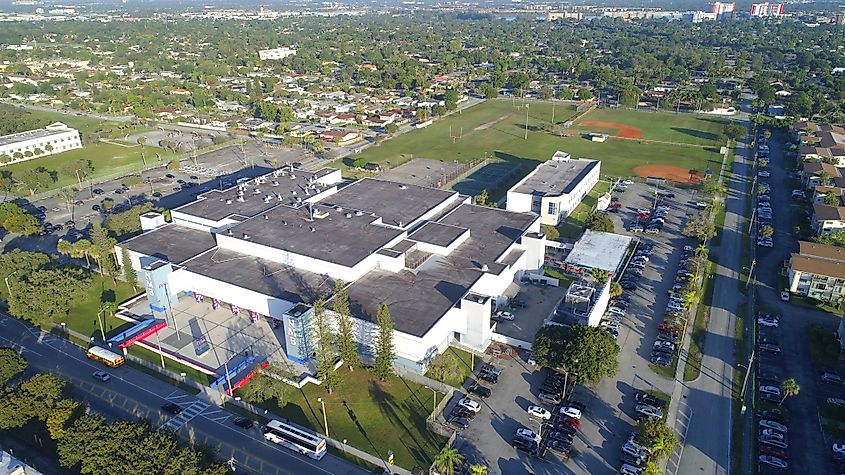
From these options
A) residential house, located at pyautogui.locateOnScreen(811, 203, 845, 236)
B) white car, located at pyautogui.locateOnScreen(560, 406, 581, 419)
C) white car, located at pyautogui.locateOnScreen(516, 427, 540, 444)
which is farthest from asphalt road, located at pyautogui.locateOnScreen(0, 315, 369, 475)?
residential house, located at pyautogui.locateOnScreen(811, 203, 845, 236)

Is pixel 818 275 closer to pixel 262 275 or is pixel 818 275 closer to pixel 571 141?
pixel 262 275

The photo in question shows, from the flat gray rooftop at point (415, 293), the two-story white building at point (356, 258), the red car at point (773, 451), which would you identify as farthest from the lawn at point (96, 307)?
the red car at point (773, 451)

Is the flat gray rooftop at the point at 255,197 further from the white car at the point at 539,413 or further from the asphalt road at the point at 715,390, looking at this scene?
the asphalt road at the point at 715,390

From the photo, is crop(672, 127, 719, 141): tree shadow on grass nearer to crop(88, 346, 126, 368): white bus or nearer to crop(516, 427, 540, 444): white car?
crop(516, 427, 540, 444): white car

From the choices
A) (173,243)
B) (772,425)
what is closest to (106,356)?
(173,243)

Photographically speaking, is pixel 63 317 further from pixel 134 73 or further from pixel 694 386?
pixel 134 73

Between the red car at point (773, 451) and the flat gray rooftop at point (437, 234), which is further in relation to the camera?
the flat gray rooftop at point (437, 234)
